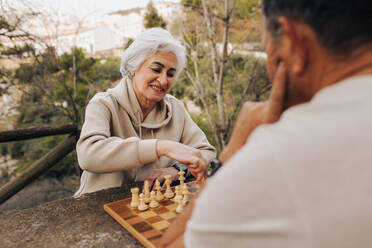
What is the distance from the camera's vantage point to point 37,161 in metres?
3.12

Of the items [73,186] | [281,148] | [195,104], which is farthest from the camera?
[195,104]

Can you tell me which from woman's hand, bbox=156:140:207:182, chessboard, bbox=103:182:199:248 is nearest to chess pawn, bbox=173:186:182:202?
chessboard, bbox=103:182:199:248

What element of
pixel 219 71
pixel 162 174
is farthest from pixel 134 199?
pixel 219 71

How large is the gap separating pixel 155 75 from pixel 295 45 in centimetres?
177

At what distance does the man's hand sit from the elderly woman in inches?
31.9

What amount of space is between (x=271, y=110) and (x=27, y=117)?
613 centimetres

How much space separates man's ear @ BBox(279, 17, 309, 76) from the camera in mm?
651

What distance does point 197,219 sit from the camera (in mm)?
630

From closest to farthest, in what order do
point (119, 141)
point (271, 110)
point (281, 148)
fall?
1. point (281, 148)
2. point (271, 110)
3. point (119, 141)

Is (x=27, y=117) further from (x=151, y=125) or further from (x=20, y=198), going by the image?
(x=151, y=125)

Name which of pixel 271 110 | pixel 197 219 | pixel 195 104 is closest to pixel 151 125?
pixel 271 110

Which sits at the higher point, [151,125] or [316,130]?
[316,130]

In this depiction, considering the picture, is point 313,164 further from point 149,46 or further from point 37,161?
point 37,161

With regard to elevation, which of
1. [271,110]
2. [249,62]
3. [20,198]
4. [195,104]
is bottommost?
[20,198]
